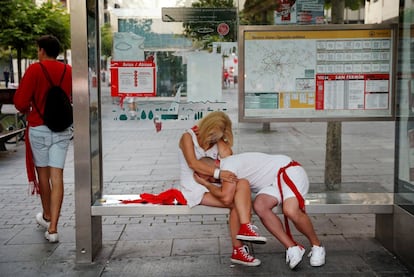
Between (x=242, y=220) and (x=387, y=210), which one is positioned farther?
(x=387, y=210)

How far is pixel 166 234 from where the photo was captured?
5262mm

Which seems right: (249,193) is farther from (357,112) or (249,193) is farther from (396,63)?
(396,63)

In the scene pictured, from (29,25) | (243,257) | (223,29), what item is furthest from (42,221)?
(29,25)

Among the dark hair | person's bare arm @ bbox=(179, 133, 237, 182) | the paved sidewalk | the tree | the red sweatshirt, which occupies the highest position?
the tree

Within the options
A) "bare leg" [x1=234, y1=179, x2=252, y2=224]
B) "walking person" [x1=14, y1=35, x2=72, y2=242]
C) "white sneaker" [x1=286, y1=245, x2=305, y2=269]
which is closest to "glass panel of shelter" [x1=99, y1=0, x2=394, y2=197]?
"walking person" [x1=14, y1=35, x2=72, y2=242]

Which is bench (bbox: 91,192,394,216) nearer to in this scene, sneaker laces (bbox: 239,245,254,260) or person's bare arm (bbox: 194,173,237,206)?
person's bare arm (bbox: 194,173,237,206)

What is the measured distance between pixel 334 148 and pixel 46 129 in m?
3.44

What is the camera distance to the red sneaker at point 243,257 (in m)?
4.30

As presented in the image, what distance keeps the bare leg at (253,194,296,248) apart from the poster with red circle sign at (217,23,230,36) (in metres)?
1.44

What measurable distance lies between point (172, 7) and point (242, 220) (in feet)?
6.33

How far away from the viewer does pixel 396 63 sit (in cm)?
476

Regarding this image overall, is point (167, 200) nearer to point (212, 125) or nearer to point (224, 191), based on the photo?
point (224, 191)

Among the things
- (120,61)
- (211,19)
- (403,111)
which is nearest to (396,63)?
(403,111)

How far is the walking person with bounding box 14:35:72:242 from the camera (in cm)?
486
